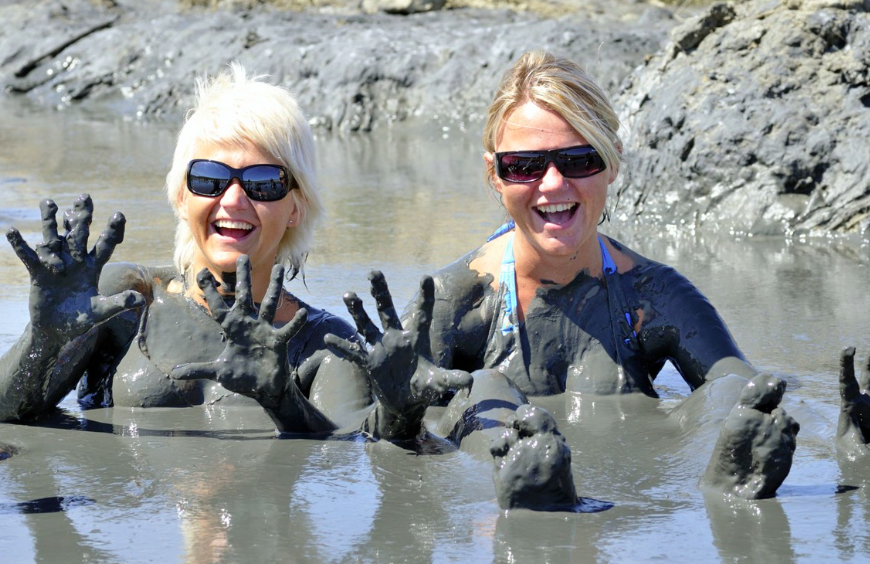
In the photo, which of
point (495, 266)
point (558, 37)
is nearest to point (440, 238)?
point (495, 266)

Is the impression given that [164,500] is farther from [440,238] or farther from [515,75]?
[440,238]

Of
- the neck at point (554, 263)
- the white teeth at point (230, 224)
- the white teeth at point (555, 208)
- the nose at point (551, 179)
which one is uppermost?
the nose at point (551, 179)

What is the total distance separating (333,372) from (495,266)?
0.68 metres

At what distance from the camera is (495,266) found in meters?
4.04

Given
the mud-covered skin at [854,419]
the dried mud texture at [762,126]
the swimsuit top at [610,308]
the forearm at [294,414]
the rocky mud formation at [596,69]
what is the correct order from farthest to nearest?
the rocky mud formation at [596,69] → the dried mud texture at [762,126] → the swimsuit top at [610,308] → the forearm at [294,414] → the mud-covered skin at [854,419]

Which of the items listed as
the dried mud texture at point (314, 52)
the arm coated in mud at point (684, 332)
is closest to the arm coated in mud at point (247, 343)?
the arm coated in mud at point (684, 332)

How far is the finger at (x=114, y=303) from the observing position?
3.16 m

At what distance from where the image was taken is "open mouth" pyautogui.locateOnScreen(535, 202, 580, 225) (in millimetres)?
3770

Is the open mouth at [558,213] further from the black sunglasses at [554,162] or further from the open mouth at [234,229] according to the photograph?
the open mouth at [234,229]

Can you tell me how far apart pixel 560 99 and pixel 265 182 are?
96 centimetres

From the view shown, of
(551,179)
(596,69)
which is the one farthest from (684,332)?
(596,69)

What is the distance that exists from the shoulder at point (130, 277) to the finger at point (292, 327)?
862mm

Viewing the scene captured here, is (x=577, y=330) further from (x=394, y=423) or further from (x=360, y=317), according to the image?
(x=360, y=317)

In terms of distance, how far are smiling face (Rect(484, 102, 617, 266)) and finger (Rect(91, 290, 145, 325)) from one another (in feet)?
4.05
